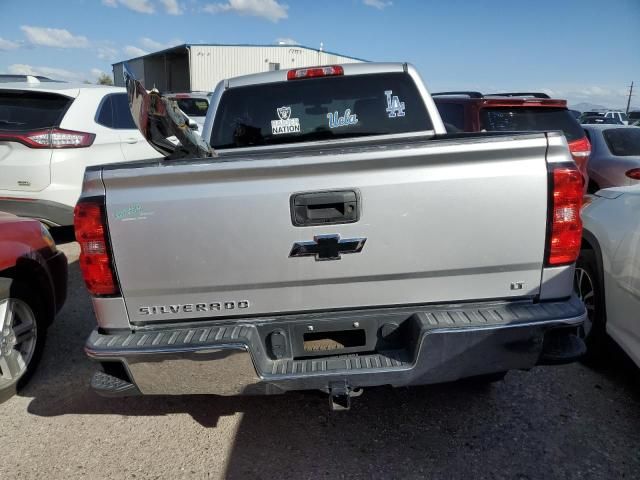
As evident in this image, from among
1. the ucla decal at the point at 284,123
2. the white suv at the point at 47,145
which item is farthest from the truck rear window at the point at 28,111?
the ucla decal at the point at 284,123

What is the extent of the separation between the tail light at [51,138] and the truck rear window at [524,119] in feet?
15.8

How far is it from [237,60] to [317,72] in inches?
1235

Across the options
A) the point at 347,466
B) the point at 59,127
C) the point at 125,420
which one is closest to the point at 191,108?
the point at 59,127

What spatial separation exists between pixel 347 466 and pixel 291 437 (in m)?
0.38

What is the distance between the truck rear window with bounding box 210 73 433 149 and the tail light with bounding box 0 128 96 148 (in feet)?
9.62

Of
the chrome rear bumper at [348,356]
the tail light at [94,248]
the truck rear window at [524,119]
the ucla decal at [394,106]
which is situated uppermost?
the ucla decal at [394,106]

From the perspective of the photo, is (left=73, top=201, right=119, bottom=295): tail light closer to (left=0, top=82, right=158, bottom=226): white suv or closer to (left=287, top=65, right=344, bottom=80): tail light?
(left=287, top=65, right=344, bottom=80): tail light

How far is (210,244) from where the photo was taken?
7.12 feet

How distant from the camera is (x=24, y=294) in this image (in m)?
3.31

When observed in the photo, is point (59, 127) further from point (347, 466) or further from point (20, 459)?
point (347, 466)

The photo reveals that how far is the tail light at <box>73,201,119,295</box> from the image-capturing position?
2.17 meters

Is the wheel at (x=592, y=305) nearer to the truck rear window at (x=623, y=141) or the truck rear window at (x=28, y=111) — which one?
the truck rear window at (x=623, y=141)

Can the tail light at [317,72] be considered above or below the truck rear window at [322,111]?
above

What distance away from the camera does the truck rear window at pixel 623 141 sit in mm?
7074
